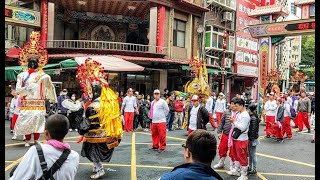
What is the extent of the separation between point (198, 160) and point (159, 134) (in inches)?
284

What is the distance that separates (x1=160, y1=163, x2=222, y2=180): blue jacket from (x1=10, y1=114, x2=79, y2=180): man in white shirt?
1.26m

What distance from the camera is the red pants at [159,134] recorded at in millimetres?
9523

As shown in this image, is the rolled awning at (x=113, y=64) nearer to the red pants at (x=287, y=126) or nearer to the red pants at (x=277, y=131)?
the red pants at (x=277, y=131)

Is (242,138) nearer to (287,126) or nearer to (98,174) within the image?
(98,174)

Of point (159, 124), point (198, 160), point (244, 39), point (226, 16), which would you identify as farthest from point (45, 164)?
point (244, 39)

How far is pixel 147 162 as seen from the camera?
321 inches

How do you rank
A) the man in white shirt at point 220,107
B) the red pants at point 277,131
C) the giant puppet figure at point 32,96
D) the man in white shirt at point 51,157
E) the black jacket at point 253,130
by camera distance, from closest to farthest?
the man in white shirt at point 51,157, the black jacket at point 253,130, the giant puppet figure at point 32,96, the red pants at point 277,131, the man in white shirt at point 220,107

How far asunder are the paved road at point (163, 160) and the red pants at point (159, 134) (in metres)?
0.27

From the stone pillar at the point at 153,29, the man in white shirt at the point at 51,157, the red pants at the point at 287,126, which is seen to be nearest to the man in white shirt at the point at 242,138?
the man in white shirt at the point at 51,157

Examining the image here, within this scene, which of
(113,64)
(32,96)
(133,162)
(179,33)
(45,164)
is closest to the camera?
(45,164)

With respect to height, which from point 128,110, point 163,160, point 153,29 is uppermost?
point 153,29

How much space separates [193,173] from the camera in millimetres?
2316

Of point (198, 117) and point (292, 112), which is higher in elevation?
point (198, 117)

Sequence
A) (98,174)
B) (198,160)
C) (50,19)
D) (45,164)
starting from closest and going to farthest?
1. (198,160)
2. (45,164)
3. (98,174)
4. (50,19)
